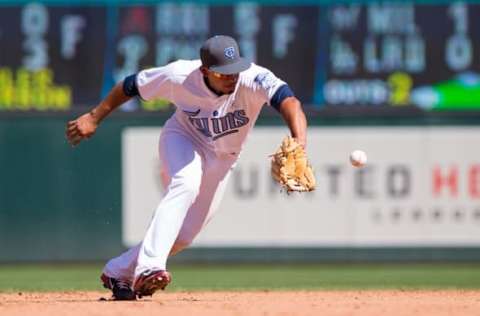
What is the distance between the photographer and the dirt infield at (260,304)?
531cm

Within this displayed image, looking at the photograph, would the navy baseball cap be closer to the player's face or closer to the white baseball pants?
the player's face

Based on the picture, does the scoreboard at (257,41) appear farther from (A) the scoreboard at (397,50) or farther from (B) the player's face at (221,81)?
(B) the player's face at (221,81)

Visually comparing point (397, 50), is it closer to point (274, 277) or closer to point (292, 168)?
point (274, 277)

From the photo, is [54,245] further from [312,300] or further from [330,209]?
[312,300]

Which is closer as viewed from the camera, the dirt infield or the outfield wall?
the dirt infield

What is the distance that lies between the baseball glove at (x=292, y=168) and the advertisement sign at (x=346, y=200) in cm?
440

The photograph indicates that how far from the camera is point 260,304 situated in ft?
19.1

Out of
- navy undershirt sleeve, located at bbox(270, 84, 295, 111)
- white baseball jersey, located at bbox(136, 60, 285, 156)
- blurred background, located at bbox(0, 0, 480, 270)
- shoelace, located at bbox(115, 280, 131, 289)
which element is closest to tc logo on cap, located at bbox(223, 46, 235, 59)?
white baseball jersey, located at bbox(136, 60, 285, 156)

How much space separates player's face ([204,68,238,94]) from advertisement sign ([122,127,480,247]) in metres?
4.24

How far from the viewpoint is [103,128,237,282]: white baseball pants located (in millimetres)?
5660

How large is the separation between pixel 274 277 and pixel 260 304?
3232 mm

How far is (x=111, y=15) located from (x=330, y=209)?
2421 mm

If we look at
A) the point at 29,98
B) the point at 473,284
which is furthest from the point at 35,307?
the point at 29,98

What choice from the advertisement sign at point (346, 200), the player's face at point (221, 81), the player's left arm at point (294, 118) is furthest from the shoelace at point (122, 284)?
the advertisement sign at point (346, 200)
